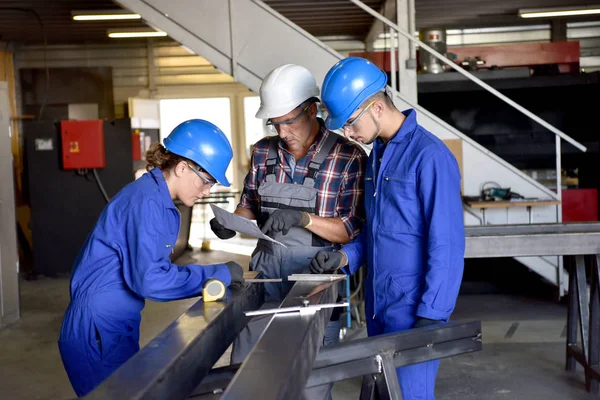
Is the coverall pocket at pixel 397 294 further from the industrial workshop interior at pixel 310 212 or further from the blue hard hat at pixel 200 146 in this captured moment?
the blue hard hat at pixel 200 146

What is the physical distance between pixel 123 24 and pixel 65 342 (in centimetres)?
963

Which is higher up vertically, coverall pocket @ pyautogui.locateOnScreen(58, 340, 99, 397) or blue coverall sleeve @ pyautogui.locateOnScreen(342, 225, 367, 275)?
blue coverall sleeve @ pyautogui.locateOnScreen(342, 225, 367, 275)

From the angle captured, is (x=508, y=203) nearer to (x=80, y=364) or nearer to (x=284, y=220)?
(x=284, y=220)

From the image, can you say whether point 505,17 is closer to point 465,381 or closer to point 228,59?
point 228,59

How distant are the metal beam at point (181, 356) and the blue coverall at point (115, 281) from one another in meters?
0.18

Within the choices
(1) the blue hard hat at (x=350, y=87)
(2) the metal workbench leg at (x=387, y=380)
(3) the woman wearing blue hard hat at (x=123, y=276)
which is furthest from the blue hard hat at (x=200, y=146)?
(2) the metal workbench leg at (x=387, y=380)

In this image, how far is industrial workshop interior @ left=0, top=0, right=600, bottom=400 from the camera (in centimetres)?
231

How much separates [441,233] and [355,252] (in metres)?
0.58

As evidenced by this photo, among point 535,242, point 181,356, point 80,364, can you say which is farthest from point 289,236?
point 535,242

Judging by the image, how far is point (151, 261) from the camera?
90.1 inches

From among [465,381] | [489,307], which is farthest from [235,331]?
[489,307]

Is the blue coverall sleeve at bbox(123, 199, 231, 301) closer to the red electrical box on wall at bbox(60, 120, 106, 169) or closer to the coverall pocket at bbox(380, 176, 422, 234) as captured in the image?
the coverall pocket at bbox(380, 176, 422, 234)

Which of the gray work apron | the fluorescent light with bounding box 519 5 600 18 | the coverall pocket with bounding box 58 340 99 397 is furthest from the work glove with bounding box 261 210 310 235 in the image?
the fluorescent light with bounding box 519 5 600 18

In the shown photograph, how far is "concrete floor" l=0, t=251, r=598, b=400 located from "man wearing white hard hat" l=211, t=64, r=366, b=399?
1718mm
